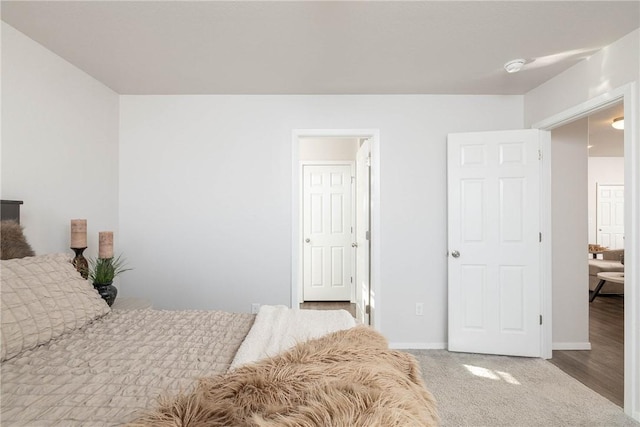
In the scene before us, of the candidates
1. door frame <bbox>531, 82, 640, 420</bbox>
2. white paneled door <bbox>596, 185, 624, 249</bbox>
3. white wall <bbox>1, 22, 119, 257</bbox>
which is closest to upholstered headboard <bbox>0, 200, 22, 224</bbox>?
white wall <bbox>1, 22, 119, 257</bbox>

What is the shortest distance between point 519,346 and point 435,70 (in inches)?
99.9

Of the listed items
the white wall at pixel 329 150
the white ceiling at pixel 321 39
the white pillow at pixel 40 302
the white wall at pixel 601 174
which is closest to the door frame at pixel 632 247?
the white ceiling at pixel 321 39

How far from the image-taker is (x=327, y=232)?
478cm

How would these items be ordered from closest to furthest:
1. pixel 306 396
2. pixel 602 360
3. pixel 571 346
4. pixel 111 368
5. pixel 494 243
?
pixel 306 396, pixel 111 368, pixel 602 360, pixel 494 243, pixel 571 346

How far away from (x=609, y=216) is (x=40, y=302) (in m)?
8.82

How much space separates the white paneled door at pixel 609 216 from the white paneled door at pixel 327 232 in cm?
561

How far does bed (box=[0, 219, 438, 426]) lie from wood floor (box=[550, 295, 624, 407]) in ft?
7.10

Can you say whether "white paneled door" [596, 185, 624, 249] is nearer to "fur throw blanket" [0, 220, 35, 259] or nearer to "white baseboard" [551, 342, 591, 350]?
"white baseboard" [551, 342, 591, 350]

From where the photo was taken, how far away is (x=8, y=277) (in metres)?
1.28

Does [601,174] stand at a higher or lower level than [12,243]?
higher

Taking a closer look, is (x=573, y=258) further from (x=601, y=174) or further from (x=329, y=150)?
(x=601, y=174)

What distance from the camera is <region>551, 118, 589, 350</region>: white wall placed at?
119 inches

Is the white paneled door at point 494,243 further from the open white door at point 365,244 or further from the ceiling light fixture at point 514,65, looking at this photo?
the open white door at point 365,244

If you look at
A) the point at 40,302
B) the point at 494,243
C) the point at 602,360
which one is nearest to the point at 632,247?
the point at 494,243
